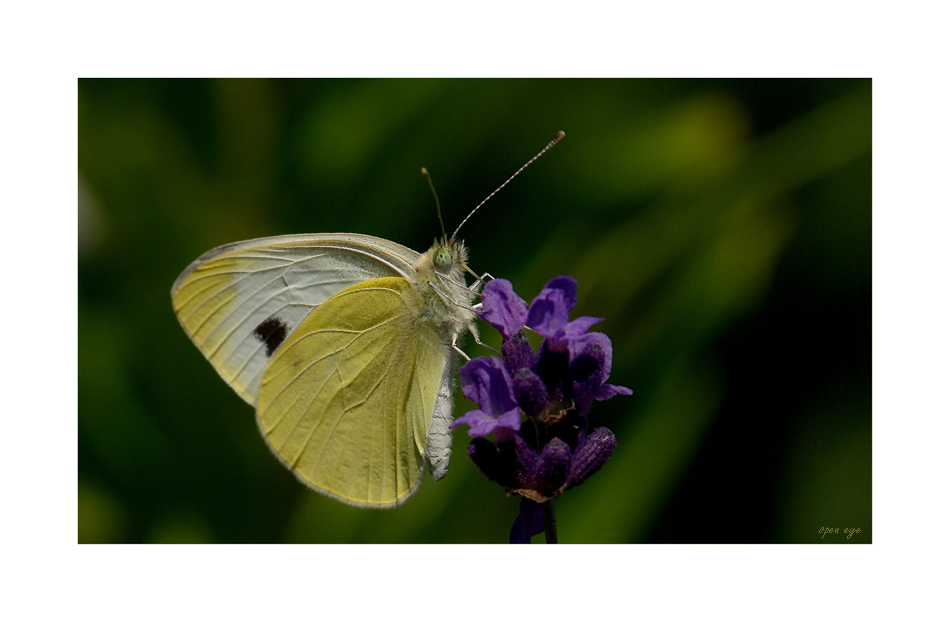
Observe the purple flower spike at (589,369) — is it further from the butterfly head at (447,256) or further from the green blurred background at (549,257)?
the green blurred background at (549,257)

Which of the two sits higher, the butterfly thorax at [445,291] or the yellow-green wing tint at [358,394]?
the butterfly thorax at [445,291]

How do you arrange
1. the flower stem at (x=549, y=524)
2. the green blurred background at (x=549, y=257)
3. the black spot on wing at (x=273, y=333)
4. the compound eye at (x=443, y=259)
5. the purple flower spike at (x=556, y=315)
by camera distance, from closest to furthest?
1. the flower stem at (x=549, y=524)
2. the purple flower spike at (x=556, y=315)
3. the compound eye at (x=443, y=259)
4. the black spot on wing at (x=273, y=333)
5. the green blurred background at (x=549, y=257)

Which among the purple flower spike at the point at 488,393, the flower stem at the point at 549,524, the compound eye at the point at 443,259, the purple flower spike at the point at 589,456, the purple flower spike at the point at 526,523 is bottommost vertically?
the purple flower spike at the point at 526,523

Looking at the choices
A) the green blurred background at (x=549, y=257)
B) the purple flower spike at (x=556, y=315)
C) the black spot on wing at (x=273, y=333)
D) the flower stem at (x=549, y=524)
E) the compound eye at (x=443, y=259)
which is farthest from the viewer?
the green blurred background at (x=549, y=257)

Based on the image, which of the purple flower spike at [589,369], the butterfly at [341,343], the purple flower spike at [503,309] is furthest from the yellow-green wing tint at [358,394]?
the purple flower spike at [589,369]

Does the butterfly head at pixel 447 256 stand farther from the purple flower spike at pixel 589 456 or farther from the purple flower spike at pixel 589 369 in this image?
the purple flower spike at pixel 589 456

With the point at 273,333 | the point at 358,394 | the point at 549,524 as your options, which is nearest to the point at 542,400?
the point at 549,524

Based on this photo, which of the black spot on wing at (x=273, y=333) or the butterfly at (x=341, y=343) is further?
the black spot on wing at (x=273, y=333)

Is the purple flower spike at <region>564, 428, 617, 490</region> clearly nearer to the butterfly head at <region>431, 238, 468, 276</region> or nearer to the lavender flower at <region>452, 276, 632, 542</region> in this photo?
the lavender flower at <region>452, 276, 632, 542</region>
